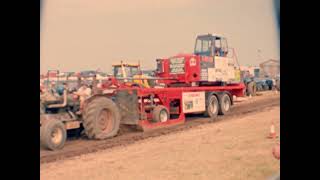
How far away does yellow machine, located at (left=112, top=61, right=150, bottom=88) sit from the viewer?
10.2ft

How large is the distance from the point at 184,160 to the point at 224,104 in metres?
3.55

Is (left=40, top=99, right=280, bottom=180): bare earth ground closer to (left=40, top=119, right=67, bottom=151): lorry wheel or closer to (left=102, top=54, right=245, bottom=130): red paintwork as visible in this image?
(left=40, top=119, right=67, bottom=151): lorry wheel

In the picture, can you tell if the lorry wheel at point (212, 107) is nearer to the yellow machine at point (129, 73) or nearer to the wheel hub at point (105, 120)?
the yellow machine at point (129, 73)

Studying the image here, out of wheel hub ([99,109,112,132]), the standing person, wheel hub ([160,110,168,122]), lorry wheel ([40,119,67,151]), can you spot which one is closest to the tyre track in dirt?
lorry wheel ([40,119,67,151])

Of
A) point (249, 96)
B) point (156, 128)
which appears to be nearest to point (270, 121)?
point (156, 128)

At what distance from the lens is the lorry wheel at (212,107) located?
6.47m

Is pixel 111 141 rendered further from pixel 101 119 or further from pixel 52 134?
pixel 52 134

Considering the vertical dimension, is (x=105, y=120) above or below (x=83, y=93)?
below

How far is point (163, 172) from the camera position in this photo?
3.08m

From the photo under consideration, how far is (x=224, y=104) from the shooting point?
6805 millimetres

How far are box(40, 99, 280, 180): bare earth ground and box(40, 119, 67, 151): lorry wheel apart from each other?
1.31ft

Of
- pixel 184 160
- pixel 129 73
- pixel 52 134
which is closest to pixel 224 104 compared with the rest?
pixel 129 73

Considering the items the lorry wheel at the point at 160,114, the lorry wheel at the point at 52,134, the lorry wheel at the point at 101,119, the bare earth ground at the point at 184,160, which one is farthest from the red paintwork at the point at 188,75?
the lorry wheel at the point at 52,134
